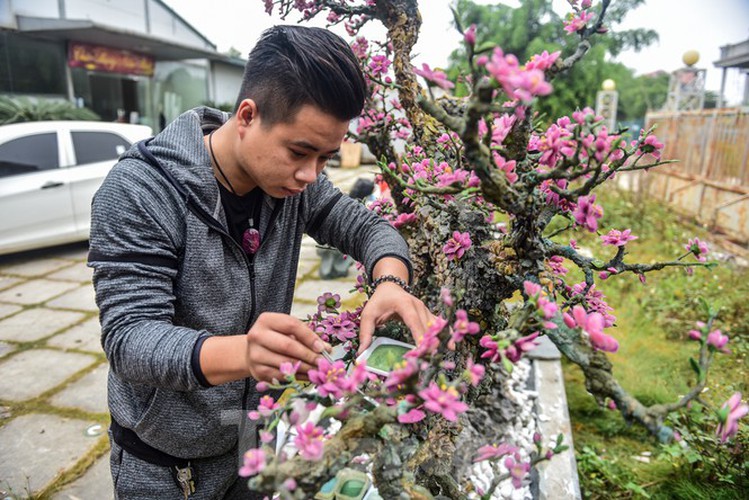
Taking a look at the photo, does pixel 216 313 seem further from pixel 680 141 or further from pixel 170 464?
pixel 680 141

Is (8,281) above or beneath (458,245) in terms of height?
beneath

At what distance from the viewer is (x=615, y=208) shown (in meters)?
8.18

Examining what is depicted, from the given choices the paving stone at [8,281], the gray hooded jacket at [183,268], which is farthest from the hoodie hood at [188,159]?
the paving stone at [8,281]

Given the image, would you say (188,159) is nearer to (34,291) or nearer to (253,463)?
(253,463)

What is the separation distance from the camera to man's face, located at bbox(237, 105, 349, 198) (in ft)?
4.37

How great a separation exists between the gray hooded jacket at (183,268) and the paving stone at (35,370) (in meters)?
2.53

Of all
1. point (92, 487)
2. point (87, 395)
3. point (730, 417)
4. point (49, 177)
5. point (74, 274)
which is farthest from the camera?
point (49, 177)

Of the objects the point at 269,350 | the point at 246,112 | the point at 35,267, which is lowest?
the point at 35,267

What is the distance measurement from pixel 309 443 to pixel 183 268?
28.9 inches

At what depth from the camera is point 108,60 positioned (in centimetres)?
1283

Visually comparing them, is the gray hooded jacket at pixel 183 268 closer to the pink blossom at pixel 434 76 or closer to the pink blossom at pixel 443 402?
the pink blossom at pixel 443 402

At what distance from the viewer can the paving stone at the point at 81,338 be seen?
414 centimetres

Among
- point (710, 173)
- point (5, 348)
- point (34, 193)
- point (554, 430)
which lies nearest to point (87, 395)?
point (5, 348)

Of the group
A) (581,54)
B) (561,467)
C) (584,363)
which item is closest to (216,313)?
(584,363)
